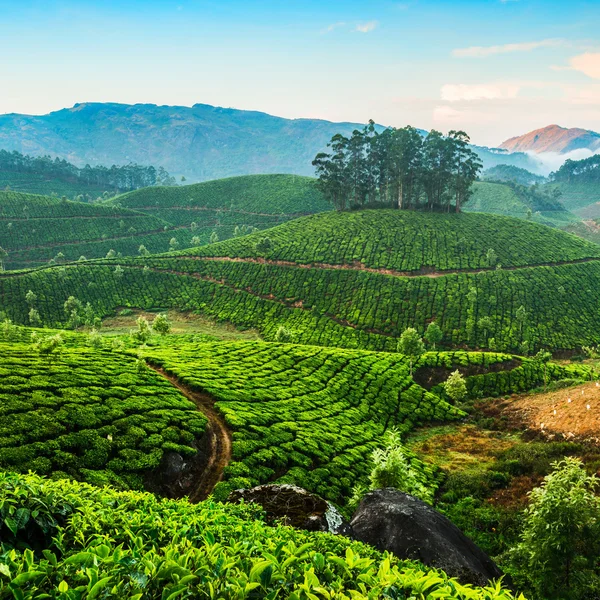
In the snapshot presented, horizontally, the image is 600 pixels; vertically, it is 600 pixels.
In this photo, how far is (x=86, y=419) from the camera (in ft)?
72.0

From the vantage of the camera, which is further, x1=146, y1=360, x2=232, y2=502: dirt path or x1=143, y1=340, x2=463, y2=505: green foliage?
x1=143, y1=340, x2=463, y2=505: green foliage

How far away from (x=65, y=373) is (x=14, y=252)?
129492 millimetres

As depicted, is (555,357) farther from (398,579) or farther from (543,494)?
(398,579)

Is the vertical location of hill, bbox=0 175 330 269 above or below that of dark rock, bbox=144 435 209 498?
above

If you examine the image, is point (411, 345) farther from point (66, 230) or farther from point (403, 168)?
point (66, 230)

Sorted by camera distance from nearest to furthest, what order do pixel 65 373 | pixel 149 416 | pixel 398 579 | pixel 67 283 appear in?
pixel 398 579 < pixel 149 416 < pixel 65 373 < pixel 67 283

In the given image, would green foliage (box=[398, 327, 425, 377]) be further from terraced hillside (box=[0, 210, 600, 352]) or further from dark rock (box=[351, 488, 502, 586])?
dark rock (box=[351, 488, 502, 586])

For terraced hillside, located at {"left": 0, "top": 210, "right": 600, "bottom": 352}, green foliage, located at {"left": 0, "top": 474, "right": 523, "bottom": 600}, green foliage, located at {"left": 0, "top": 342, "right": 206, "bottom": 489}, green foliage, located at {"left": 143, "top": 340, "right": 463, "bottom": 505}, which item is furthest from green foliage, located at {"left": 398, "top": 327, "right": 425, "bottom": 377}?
green foliage, located at {"left": 0, "top": 474, "right": 523, "bottom": 600}

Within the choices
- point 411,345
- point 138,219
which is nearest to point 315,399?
point 411,345

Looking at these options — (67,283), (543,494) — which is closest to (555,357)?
(543,494)

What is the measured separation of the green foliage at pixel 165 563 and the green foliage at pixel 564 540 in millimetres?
12843

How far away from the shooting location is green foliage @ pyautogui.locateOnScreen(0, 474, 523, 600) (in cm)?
544

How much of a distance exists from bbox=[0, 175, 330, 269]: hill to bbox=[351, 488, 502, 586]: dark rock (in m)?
130

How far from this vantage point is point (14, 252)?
417 feet
